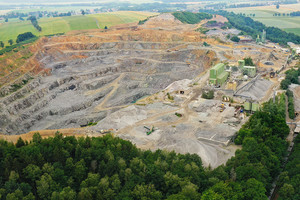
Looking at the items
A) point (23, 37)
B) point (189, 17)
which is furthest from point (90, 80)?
point (189, 17)

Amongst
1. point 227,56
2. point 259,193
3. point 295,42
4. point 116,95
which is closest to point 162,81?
point 116,95

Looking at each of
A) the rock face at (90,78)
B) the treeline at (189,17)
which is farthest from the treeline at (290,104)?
the treeline at (189,17)

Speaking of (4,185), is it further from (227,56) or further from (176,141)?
(227,56)

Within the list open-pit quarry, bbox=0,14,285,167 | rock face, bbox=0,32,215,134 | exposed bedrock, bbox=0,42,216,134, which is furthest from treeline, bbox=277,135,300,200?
rock face, bbox=0,32,215,134

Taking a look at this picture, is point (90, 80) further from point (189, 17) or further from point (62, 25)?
point (189, 17)

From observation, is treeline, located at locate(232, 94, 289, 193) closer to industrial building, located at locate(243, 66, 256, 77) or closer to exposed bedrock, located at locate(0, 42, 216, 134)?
industrial building, located at locate(243, 66, 256, 77)

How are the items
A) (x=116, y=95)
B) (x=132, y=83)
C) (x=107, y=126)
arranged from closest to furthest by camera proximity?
(x=107, y=126) → (x=116, y=95) → (x=132, y=83)

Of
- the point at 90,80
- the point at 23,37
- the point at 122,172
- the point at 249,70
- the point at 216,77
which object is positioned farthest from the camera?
the point at 23,37
